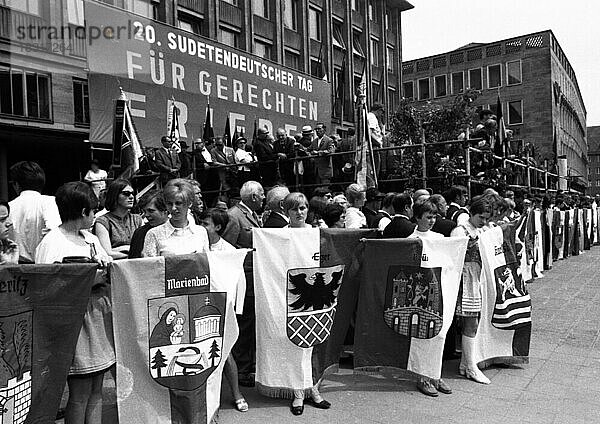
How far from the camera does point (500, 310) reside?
18.1 ft

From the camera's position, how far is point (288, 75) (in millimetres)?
15148

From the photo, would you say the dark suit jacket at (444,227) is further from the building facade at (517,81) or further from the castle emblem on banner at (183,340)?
the building facade at (517,81)

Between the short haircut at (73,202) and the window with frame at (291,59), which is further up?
the window with frame at (291,59)

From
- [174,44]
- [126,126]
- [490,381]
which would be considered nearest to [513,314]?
[490,381]

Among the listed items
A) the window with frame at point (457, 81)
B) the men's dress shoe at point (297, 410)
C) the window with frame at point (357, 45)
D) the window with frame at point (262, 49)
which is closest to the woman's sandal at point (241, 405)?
the men's dress shoe at point (297, 410)

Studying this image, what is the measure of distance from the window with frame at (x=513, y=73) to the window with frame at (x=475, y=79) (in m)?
3.16

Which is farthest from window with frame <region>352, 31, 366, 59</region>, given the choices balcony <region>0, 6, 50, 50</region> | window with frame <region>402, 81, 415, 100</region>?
window with frame <region>402, 81, 415, 100</region>

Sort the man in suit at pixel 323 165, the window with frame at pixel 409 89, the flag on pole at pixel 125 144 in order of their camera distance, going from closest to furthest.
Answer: the flag on pole at pixel 125 144, the man in suit at pixel 323 165, the window with frame at pixel 409 89

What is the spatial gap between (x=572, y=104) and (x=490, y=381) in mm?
63217

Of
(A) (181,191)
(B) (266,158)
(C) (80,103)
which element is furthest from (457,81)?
(A) (181,191)

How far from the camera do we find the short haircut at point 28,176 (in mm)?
5055

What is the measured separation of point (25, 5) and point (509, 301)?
711 inches

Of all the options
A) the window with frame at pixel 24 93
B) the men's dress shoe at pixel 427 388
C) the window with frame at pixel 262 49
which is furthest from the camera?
the window with frame at pixel 262 49

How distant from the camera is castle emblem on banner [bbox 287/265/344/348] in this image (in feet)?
15.0
